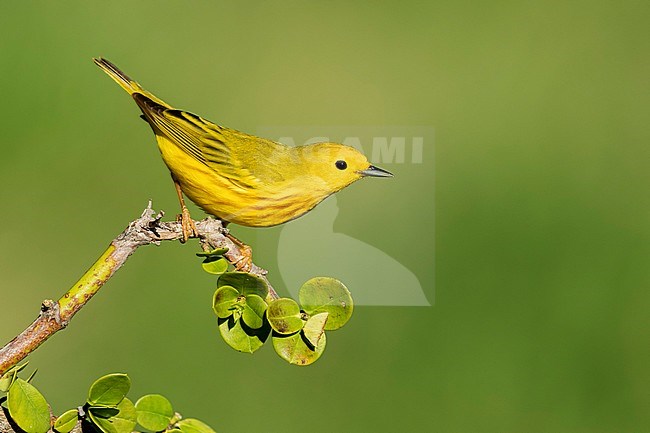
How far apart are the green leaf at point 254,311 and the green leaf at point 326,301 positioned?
0.03 metres

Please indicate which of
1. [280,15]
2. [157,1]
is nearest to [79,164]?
[157,1]

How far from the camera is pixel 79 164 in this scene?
2.48m

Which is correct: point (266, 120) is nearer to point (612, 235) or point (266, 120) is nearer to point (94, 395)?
point (612, 235)

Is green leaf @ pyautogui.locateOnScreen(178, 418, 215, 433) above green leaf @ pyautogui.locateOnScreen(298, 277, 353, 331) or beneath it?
beneath

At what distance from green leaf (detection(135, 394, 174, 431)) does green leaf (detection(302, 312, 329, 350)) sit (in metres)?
0.11

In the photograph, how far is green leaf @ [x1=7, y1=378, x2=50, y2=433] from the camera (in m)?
0.63

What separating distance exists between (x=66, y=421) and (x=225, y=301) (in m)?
0.14

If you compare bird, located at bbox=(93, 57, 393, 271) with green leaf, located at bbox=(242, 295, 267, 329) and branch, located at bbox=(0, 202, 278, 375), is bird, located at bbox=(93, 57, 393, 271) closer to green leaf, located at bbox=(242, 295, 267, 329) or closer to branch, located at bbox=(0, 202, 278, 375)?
branch, located at bbox=(0, 202, 278, 375)

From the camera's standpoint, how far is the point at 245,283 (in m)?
0.69

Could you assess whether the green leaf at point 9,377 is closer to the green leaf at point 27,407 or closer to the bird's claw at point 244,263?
the green leaf at point 27,407

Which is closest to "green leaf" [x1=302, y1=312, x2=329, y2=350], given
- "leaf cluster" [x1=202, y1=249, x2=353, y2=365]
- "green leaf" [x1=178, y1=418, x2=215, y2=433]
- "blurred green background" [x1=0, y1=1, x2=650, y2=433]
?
"leaf cluster" [x1=202, y1=249, x2=353, y2=365]

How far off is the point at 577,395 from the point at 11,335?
1374 mm

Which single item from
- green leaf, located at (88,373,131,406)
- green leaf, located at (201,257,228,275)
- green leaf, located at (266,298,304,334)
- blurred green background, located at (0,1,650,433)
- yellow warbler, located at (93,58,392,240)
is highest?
blurred green background, located at (0,1,650,433)

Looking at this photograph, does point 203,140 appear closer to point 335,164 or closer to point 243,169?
point 243,169
